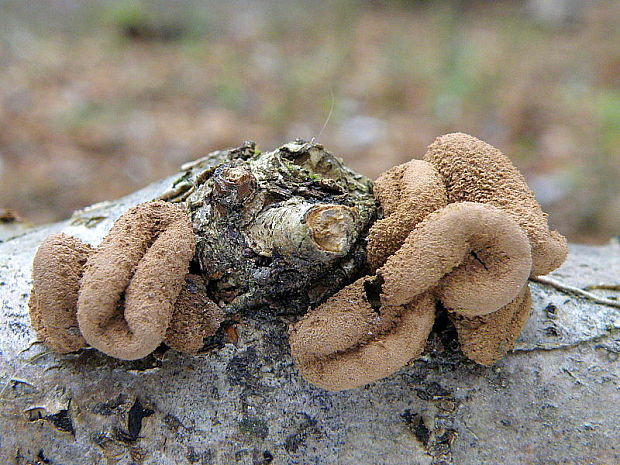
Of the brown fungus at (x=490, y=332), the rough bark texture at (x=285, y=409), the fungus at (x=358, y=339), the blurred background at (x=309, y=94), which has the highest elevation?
the fungus at (x=358, y=339)

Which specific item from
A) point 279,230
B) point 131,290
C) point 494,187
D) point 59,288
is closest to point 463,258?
point 494,187

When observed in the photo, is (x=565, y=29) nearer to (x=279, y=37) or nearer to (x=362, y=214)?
(x=279, y=37)

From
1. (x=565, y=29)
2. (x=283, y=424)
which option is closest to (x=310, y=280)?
(x=283, y=424)

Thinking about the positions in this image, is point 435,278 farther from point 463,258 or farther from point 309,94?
point 309,94

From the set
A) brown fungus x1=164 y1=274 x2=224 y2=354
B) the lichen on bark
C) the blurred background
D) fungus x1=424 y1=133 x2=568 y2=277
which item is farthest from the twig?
the blurred background

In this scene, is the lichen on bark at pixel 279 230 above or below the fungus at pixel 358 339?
above

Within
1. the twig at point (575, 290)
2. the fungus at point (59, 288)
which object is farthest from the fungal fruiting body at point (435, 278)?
the fungus at point (59, 288)

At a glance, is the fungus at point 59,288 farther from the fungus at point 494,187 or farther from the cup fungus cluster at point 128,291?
the fungus at point 494,187
